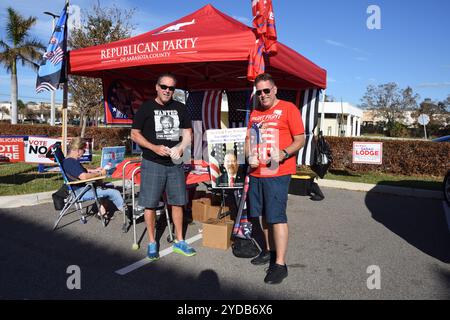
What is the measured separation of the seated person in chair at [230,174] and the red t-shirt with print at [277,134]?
1.09m

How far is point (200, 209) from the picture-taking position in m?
5.66

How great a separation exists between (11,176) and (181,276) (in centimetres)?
727

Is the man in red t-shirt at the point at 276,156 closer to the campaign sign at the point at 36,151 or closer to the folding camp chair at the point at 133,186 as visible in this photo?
the folding camp chair at the point at 133,186

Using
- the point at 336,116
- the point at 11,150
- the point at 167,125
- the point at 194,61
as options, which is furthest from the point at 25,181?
the point at 336,116

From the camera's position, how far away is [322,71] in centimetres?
683

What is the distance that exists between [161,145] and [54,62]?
356 cm

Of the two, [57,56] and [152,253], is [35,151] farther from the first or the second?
[152,253]

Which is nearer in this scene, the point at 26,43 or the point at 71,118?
the point at 26,43

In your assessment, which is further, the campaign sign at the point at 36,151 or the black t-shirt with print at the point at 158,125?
the campaign sign at the point at 36,151

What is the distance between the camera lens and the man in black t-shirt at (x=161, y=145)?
12.9 ft

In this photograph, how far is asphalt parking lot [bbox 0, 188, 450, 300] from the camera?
3346mm

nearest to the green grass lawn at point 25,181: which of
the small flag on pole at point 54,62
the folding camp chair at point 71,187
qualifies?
the small flag on pole at point 54,62
